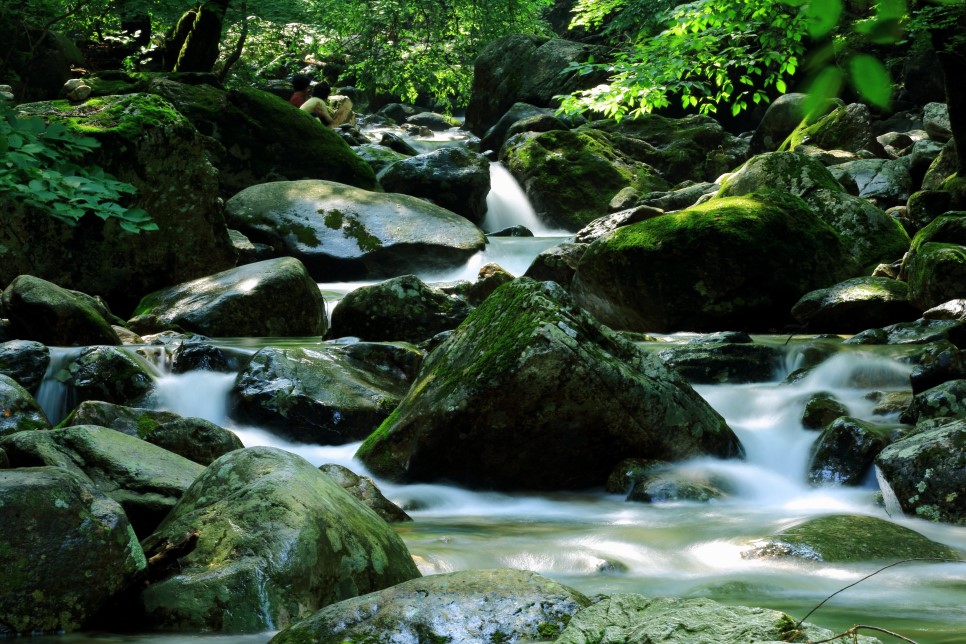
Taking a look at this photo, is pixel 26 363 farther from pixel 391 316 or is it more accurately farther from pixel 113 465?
pixel 113 465

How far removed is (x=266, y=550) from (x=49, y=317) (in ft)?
20.5

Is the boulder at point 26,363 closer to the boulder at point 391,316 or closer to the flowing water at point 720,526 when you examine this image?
the flowing water at point 720,526

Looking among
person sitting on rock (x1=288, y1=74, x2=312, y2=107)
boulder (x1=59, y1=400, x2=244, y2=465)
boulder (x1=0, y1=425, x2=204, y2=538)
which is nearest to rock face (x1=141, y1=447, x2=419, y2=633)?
boulder (x1=0, y1=425, x2=204, y2=538)

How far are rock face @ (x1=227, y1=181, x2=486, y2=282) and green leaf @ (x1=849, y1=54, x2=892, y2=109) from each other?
11864mm

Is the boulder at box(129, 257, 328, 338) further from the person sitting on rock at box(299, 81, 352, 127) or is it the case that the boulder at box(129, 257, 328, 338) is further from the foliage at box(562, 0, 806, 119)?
the person sitting on rock at box(299, 81, 352, 127)

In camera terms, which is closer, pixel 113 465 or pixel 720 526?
pixel 113 465

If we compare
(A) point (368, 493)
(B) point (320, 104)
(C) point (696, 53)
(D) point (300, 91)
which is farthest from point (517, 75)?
(A) point (368, 493)

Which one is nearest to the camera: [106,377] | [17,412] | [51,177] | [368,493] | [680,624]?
[680,624]

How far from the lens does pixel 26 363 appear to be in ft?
24.6

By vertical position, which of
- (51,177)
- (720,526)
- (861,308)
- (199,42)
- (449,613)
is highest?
(199,42)

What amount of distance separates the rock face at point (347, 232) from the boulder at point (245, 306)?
2.16m

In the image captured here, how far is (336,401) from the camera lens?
753 centimetres

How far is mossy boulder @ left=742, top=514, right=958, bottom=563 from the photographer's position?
4.32 meters

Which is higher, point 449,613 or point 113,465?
point 113,465
